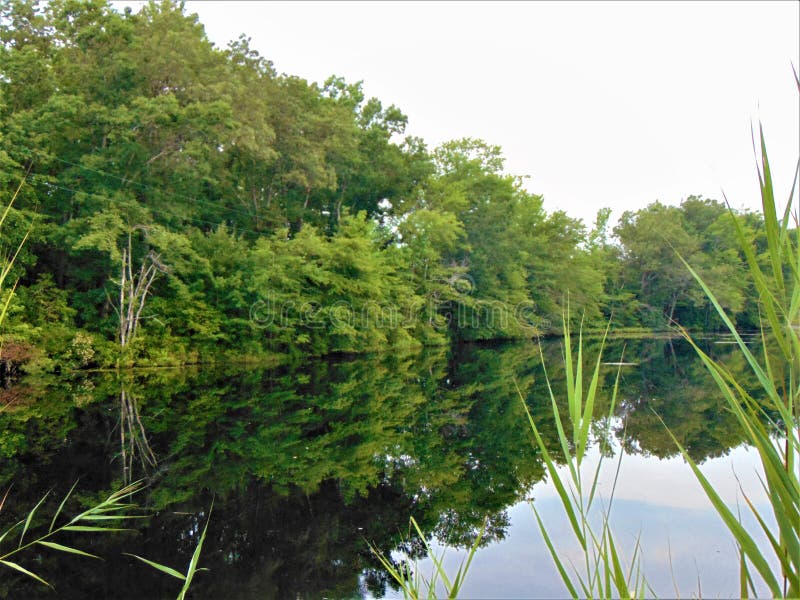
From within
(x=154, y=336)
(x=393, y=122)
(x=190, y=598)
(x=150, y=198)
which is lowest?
(x=190, y=598)

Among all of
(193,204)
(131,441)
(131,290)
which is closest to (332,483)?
(131,441)

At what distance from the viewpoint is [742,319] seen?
51.2 m

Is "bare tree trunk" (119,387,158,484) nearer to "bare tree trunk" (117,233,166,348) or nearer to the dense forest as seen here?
the dense forest

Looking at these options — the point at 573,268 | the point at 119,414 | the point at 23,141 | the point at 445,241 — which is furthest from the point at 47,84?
the point at 573,268

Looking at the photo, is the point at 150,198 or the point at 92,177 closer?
the point at 92,177

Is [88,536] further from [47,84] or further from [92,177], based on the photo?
[47,84]

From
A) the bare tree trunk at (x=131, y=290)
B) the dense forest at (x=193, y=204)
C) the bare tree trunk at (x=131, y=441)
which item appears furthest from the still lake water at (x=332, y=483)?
the bare tree trunk at (x=131, y=290)

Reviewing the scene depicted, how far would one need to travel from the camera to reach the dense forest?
15.1 m

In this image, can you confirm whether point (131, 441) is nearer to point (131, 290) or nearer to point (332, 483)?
point (332, 483)

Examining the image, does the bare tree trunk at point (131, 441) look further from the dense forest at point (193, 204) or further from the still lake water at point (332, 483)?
the dense forest at point (193, 204)

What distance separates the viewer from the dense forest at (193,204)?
1510 centimetres

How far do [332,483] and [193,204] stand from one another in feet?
51.6

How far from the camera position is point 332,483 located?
5.73 metres

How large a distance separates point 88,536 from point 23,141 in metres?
13.2
